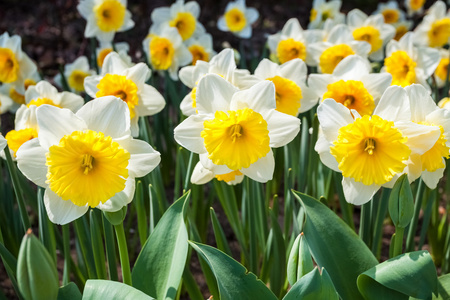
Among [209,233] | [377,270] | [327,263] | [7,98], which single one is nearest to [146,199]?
[209,233]

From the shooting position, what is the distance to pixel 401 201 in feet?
4.22

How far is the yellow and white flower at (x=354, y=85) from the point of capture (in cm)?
169

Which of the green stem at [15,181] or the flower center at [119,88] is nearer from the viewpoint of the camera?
the green stem at [15,181]

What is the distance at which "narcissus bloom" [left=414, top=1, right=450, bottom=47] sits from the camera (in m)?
2.82

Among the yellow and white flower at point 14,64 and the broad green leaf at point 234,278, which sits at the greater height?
the yellow and white flower at point 14,64

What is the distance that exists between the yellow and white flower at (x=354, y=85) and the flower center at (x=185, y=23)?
1.12 meters

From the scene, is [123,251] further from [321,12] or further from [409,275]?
[321,12]

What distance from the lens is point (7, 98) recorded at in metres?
2.37

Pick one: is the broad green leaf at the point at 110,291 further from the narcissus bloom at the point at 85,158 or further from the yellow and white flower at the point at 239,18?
the yellow and white flower at the point at 239,18

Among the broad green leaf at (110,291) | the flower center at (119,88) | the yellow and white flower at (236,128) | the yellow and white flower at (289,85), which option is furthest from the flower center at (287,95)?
the broad green leaf at (110,291)

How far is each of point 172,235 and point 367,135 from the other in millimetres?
535

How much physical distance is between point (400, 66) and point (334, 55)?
0.25 m

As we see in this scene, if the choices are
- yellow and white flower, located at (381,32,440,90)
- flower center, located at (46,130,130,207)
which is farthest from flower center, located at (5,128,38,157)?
yellow and white flower, located at (381,32,440,90)

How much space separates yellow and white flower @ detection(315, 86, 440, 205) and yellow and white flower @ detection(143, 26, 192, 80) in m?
1.27
